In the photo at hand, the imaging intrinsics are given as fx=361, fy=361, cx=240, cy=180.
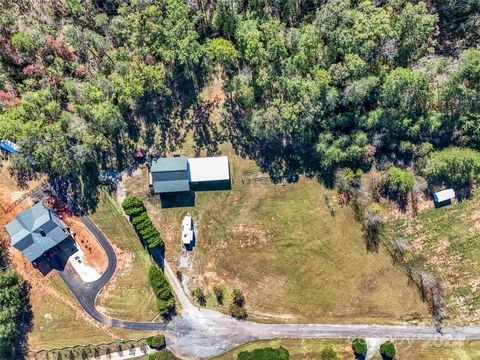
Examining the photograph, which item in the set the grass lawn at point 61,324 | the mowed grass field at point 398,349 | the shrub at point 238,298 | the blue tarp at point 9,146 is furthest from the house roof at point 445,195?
the blue tarp at point 9,146

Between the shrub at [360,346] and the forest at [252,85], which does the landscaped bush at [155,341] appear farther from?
the shrub at [360,346]

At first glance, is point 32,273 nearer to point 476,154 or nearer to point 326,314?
point 326,314

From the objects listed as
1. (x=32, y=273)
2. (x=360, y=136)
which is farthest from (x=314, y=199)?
(x=32, y=273)

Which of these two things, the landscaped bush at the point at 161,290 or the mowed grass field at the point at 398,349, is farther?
the mowed grass field at the point at 398,349

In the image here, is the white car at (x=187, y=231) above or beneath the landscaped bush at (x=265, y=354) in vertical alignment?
above

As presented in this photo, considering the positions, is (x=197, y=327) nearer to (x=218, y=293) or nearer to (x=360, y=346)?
(x=218, y=293)

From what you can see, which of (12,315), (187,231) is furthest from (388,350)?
(12,315)

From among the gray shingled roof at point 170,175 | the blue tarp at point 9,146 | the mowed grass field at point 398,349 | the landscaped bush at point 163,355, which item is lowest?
the mowed grass field at point 398,349

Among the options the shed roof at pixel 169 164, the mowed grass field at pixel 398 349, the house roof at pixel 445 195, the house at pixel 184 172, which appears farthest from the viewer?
the mowed grass field at pixel 398 349
